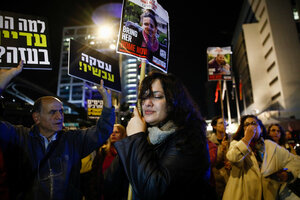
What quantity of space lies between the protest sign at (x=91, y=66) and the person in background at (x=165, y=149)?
2.09 meters

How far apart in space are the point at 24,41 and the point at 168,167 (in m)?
2.97

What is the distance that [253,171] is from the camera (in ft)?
12.0

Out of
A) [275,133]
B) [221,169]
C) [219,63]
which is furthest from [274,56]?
[221,169]

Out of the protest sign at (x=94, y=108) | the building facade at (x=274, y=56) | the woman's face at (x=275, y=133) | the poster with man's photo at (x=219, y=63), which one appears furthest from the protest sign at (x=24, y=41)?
the building facade at (x=274, y=56)

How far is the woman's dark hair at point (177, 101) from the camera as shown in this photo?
1748 mm

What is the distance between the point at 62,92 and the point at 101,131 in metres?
97.4

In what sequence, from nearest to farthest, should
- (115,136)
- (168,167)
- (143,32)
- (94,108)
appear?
(168,167) → (143,32) → (115,136) → (94,108)

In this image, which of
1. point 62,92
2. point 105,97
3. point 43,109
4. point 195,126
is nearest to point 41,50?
point 43,109

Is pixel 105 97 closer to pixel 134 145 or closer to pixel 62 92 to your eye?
pixel 134 145

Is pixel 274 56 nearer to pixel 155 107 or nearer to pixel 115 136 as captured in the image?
pixel 115 136

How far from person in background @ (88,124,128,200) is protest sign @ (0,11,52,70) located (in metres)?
2.49

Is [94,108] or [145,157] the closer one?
[145,157]

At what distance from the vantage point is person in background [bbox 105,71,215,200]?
4.55ft

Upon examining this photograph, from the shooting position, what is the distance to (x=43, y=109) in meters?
3.02
